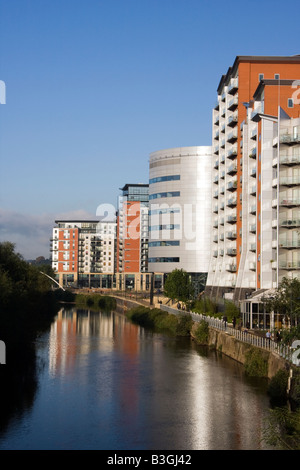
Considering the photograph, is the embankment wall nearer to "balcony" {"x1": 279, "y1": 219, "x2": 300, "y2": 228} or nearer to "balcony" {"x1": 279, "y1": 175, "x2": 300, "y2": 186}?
"balcony" {"x1": 279, "y1": 219, "x2": 300, "y2": 228}

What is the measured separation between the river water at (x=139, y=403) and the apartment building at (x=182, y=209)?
59457 millimetres

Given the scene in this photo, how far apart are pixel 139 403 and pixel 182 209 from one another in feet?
276

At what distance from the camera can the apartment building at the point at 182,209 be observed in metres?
118

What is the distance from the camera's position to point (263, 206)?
68.0 metres

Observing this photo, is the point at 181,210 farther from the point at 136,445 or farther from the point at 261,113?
the point at 136,445

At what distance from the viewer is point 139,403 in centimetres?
3719

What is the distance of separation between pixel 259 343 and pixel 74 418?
18.6 m

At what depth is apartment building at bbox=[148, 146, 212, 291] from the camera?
388ft

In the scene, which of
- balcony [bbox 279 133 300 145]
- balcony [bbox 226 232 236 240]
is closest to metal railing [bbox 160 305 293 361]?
balcony [bbox 226 232 236 240]

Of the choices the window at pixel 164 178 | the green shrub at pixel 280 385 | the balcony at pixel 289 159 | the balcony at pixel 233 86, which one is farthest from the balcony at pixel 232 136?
the green shrub at pixel 280 385

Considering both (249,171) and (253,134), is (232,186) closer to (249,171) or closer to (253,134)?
(249,171)

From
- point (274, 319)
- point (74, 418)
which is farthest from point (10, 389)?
point (274, 319)

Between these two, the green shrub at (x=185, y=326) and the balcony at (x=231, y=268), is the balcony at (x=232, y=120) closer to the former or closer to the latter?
the balcony at (x=231, y=268)

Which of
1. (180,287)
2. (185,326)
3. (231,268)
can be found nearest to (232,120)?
(231,268)
